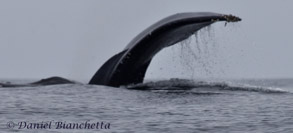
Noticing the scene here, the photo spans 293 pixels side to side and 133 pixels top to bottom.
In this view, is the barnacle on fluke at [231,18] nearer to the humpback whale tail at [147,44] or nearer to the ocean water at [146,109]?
the humpback whale tail at [147,44]

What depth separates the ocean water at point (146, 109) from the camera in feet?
44.5

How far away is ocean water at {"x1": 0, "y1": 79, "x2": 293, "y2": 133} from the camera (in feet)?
44.5

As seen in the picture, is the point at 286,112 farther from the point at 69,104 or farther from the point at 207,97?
the point at 69,104

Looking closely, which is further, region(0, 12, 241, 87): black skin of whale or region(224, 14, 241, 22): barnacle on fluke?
region(0, 12, 241, 87): black skin of whale

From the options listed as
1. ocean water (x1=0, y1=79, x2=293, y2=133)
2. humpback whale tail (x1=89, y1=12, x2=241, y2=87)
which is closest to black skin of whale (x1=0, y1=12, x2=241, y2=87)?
Answer: humpback whale tail (x1=89, y1=12, x2=241, y2=87)

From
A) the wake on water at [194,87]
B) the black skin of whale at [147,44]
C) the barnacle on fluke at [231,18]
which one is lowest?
the wake on water at [194,87]

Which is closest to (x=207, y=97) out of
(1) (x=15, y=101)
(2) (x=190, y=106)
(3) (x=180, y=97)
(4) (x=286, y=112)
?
(3) (x=180, y=97)

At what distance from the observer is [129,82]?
22.7m

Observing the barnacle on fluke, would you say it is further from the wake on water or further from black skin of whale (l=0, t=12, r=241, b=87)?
the wake on water

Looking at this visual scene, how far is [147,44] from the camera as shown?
20.6m

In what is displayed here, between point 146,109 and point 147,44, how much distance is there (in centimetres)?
456
